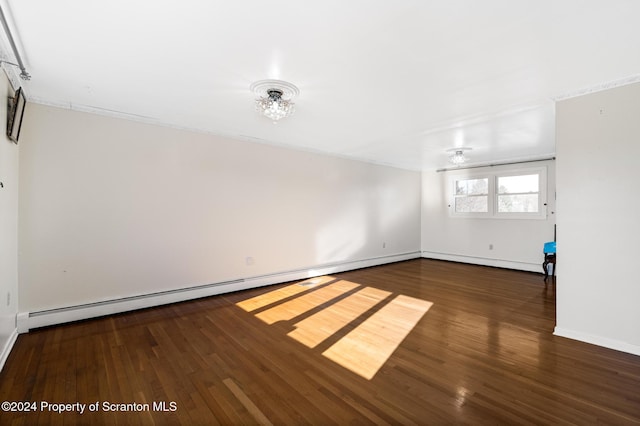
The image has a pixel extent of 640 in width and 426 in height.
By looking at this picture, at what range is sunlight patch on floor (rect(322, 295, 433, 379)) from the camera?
7.38 ft

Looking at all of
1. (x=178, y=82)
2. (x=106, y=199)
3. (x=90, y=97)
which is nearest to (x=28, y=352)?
(x=106, y=199)

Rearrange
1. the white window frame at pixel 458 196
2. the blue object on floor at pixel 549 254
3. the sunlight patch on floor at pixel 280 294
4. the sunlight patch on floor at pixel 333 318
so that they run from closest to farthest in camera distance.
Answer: the sunlight patch on floor at pixel 333 318, the sunlight patch on floor at pixel 280 294, the blue object on floor at pixel 549 254, the white window frame at pixel 458 196

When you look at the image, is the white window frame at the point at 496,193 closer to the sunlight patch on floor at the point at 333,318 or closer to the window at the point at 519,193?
the window at the point at 519,193

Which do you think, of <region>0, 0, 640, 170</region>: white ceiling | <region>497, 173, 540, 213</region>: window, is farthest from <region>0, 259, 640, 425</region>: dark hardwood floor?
<region>497, 173, 540, 213</region>: window

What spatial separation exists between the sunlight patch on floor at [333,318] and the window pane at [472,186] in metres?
3.91

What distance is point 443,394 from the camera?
187 centimetres

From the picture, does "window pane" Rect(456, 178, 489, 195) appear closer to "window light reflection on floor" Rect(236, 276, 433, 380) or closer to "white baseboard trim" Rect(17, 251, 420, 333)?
"white baseboard trim" Rect(17, 251, 420, 333)

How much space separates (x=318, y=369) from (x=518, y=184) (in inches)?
234

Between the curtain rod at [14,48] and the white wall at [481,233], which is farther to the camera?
the white wall at [481,233]

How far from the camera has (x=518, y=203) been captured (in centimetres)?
595

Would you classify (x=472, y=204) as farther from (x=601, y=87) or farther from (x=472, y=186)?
(x=601, y=87)

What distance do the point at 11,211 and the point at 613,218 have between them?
536 centimetres

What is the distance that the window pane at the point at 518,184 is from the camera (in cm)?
575

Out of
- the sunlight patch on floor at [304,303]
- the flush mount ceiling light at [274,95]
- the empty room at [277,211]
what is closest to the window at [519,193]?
the empty room at [277,211]
